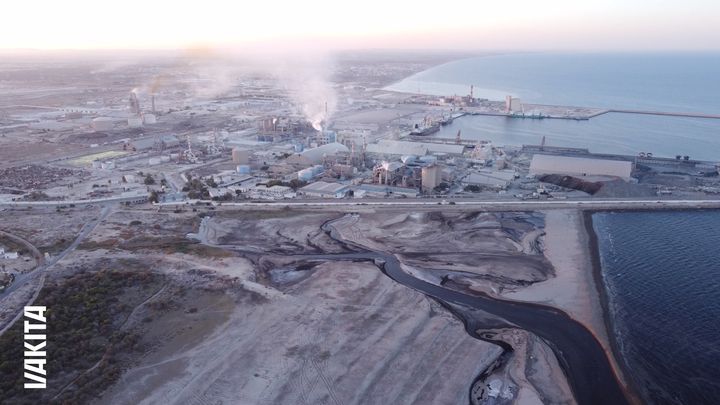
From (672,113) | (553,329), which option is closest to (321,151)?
(553,329)

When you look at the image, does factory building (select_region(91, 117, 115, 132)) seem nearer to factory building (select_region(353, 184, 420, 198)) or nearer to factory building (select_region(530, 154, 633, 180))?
factory building (select_region(353, 184, 420, 198))

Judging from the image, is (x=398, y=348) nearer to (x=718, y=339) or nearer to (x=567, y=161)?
(x=718, y=339)

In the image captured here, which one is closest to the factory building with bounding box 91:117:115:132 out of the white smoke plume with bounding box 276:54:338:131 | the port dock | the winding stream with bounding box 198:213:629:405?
the white smoke plume with bounding box 276:54:338:131

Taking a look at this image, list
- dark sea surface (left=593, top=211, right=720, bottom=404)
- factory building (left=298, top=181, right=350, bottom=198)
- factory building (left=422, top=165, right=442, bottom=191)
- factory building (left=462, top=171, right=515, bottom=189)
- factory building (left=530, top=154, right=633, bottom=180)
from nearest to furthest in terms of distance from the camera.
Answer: dark sea surface (left=593, top=211, right=720, bottom=404) < factory building (left=298, top=181, right=350, bottom=198) < factory building (left=422, top=165, right=442, bottom=191) < factory building (left=462, top=171, right=515, bottom=189) < factory building (left=530, top=154, right=633, bottom=180)

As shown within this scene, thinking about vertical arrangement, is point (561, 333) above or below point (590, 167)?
below

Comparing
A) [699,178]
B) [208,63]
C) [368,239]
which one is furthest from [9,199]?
[208,63]

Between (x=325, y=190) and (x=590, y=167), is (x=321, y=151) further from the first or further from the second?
(x=590, y=167)

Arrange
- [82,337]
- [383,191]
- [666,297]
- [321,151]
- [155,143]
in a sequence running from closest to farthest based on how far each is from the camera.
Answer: [82,337]
[666,297]
[383,191]
[321,151]
[155,143]
